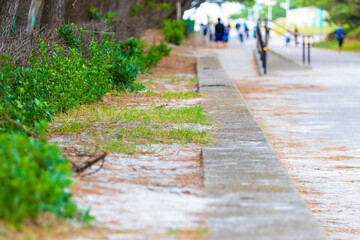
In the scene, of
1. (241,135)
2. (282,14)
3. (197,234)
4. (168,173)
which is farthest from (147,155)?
(282,14)

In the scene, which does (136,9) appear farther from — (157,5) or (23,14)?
(23,14)

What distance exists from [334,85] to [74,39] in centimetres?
939

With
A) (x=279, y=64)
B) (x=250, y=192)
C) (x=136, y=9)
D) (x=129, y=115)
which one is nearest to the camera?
(x=250, y=192)

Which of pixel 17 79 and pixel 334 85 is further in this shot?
pixel 334 85

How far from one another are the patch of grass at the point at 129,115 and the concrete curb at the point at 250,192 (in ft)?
2.63

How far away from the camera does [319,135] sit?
382 inches

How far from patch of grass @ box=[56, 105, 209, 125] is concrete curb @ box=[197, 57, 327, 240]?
0.80 m

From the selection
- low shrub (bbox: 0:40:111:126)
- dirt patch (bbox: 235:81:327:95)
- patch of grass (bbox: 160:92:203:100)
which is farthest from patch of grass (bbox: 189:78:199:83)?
low shrub (bbox: 0:40:111:126)

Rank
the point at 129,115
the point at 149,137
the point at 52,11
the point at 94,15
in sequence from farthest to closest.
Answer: the point at 94,15
the point at 52,11
the point at 129,115
the point at 149,137

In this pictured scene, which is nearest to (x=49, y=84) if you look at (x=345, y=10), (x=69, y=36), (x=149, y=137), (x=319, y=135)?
(x=149, y=137)

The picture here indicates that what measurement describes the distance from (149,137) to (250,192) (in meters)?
2.29

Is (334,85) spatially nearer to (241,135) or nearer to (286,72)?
(286,72)

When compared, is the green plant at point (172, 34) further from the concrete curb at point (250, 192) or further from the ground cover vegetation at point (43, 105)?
the concrete curb at point (250, 192)

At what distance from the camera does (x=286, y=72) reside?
2200 centimetres
